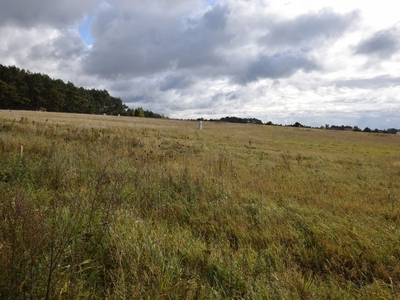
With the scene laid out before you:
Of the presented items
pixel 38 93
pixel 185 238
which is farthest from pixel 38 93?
pixel 185 238

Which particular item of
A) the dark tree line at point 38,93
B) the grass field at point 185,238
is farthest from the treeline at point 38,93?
the grass field at point 185,238

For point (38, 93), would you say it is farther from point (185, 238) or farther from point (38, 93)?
point (185, 238)

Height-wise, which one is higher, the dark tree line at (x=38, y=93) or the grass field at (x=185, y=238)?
the dark tree line at (x=38, y=93)

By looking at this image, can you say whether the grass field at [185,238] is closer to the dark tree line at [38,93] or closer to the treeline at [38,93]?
the treeline at [38,93]

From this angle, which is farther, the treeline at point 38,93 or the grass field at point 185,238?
the treeline at point 38,93

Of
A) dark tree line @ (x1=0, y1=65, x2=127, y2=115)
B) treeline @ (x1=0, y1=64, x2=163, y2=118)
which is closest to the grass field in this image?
treeline @ (x1=0, y1=64, x2=163, y2=118)

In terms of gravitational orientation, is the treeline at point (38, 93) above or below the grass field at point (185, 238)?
above

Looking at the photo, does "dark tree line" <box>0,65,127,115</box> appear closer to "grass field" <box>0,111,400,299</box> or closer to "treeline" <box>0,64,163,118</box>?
"treeline" <box>0,64,163,118</box>

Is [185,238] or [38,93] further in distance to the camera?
[38,93]

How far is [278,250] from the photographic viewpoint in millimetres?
3500

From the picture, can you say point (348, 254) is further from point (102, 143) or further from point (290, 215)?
point (102, 143)

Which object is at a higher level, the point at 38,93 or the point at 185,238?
the point at 38,93

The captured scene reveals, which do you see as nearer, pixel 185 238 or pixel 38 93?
pixel 185 238

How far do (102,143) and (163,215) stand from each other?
24.8 feet
